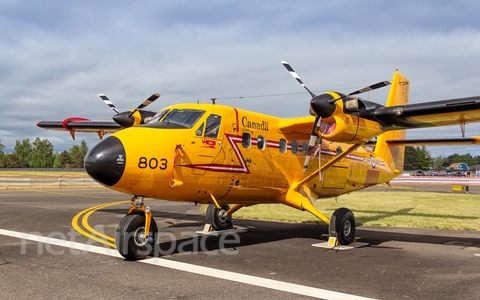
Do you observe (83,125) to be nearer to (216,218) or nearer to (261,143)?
(216,218)

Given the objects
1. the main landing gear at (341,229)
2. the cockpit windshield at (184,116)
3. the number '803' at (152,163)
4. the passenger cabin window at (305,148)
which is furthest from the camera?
the passenger cabin window at (305,148)

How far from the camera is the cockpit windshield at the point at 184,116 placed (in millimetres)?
9609

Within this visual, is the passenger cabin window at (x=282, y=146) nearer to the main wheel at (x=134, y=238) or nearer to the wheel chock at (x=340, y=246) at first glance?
the wheel chock at (x=340, y=246)

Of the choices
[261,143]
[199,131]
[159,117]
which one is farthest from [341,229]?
[159,117]

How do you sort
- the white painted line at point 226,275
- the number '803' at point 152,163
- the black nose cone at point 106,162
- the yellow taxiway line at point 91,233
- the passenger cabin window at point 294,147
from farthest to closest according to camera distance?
the passenger cabin window at point 294,147, the yellow taxiway line at point 91,233, the number '803' at point 152,163, the black nose cone at point 106,162, the white painted line at point 226,275

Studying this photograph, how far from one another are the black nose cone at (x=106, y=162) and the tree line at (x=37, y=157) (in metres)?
171

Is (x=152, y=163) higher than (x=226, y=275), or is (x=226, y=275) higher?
(x=152, y=163)

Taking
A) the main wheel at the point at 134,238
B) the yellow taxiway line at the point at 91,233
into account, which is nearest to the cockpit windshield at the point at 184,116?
the main wheel at the point at 134,238

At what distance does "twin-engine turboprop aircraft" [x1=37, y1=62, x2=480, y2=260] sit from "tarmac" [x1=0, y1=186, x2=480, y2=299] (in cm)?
106

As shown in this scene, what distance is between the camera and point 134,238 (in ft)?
27.9

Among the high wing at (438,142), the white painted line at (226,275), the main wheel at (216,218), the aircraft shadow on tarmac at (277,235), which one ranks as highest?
the high wing at (438,142)

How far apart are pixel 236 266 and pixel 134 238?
2.20 metres

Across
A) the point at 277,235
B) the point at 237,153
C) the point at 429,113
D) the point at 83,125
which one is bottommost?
the point at 277,235

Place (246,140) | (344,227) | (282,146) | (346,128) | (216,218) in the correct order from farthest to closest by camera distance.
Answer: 1. (216,218)
2. (282,146)
3. (344,227)
4. (246,140)
5. (346,128)
